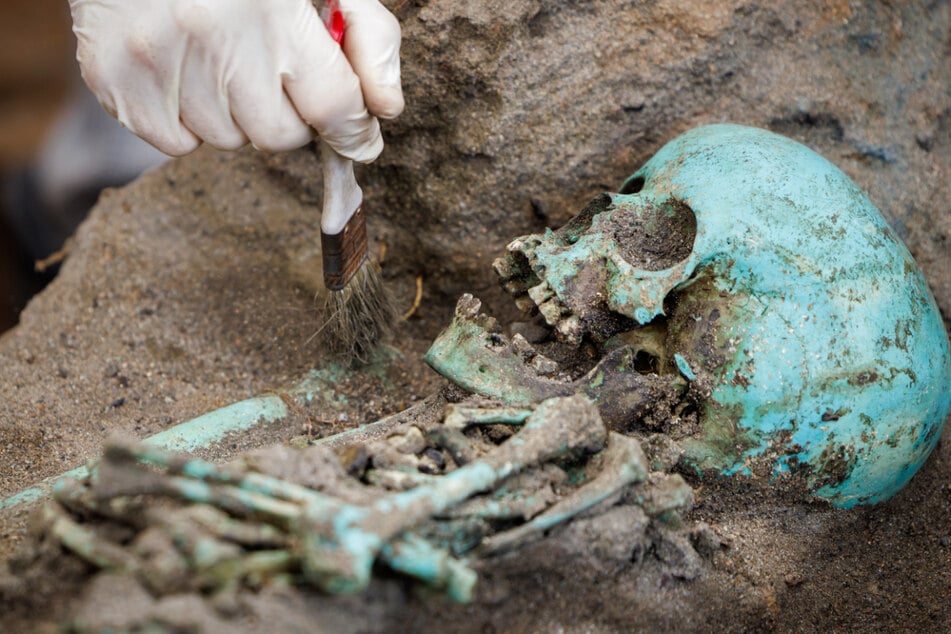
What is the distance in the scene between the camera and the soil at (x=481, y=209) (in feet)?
6.82

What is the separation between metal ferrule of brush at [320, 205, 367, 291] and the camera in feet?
6.88

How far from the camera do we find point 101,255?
2566mm

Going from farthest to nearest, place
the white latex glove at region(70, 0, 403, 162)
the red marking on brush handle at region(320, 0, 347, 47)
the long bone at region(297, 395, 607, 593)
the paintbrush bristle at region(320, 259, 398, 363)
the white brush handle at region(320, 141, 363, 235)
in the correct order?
the paintbrush bristle at region(320, 259, 398, 363) < the white brush handle at region(320, 141, 363, 235) < the red marking on brush handle at region(320, 0, 347, 47) < the white latex glove at region(70, 0, 403, 162) < the long bone at region(297, 395, 607, 593)

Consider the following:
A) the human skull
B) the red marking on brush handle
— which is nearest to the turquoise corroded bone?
the human skull

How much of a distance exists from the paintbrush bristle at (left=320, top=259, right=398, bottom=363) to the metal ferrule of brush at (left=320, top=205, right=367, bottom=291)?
0.02m

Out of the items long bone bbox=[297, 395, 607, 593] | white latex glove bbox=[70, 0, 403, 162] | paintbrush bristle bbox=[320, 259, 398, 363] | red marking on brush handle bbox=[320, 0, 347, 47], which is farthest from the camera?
paintbrush bristle bbox=[320, 259, 398, 363]

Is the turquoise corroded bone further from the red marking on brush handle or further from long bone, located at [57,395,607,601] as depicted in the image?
the red marking on brush handle

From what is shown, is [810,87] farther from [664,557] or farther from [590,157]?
[664,557]

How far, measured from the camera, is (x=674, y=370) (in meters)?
1.80

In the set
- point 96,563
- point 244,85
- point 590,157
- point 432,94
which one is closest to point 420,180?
point 432,94

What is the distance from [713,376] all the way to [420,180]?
42.1 inches

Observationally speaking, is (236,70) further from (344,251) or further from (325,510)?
(325,510)

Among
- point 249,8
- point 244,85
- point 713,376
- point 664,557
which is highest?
point 249,8

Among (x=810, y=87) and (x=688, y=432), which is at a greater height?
(x=810, y=87)
